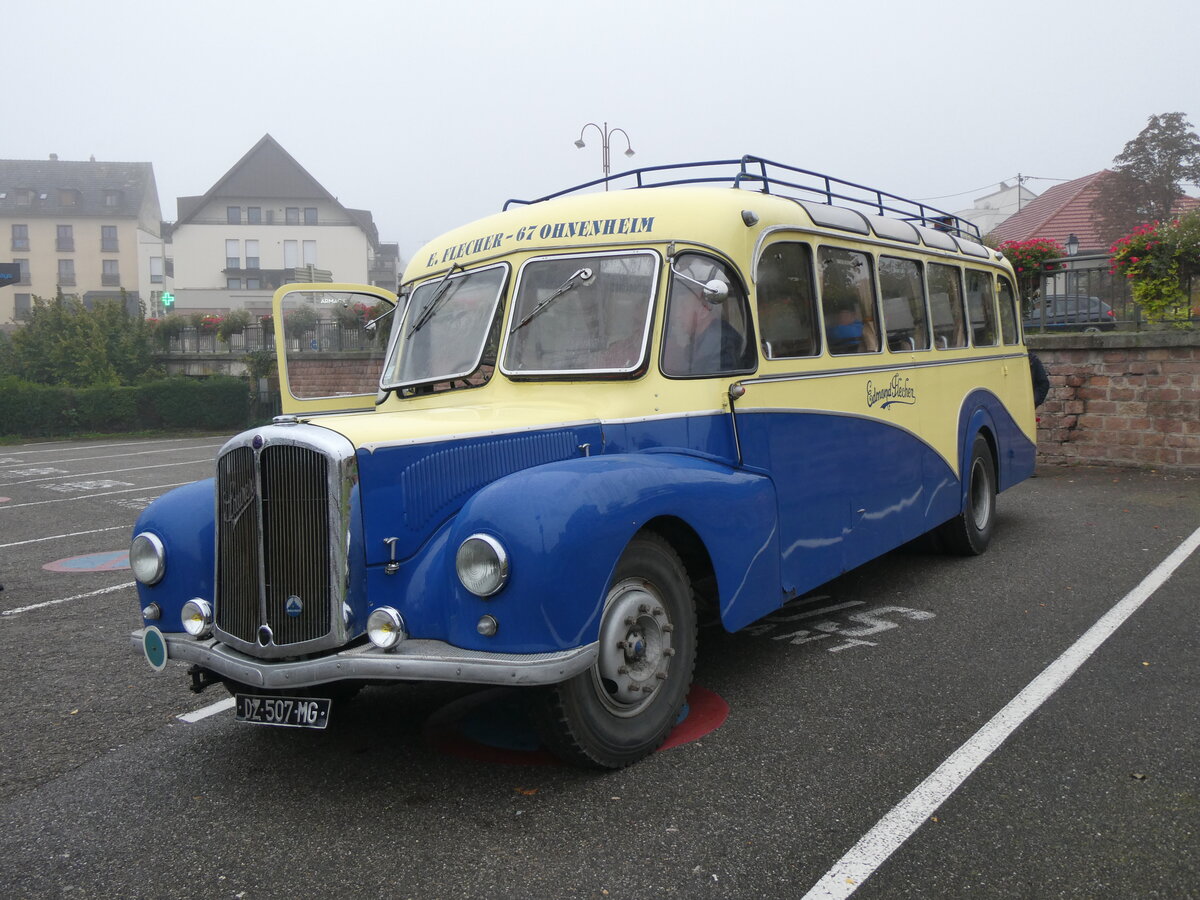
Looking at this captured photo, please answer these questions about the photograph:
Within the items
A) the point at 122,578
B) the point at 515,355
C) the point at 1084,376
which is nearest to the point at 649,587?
the point at 515,355

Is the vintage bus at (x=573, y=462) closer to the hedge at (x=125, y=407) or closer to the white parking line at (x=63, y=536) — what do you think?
the white parking line at (x=63, y=536)

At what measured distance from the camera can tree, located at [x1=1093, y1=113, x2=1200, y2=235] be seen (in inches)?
1662

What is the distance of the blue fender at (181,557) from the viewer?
4.29m

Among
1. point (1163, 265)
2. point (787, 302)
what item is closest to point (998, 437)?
point (787, 302)

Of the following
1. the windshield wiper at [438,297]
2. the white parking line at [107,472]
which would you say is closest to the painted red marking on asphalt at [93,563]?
the windshield wiper at [438,297]

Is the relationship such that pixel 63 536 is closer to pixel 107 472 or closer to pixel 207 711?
pixel 207 711

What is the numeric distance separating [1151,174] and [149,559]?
4713 cm

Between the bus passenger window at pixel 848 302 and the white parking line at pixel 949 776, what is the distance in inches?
79.9

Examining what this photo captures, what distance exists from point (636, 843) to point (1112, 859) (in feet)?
4.91

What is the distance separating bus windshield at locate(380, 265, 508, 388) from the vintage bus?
0.02 meters

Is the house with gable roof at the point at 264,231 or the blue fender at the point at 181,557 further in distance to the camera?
the house with gable roof at the point at 264,231

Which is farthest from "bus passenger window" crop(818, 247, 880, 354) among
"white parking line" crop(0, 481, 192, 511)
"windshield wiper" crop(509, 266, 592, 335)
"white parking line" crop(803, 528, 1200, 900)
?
"white parking line" crop(0, 481, 192, 511)

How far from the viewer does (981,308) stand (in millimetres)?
8344

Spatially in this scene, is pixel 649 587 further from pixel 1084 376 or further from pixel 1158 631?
pixel 1084 376
